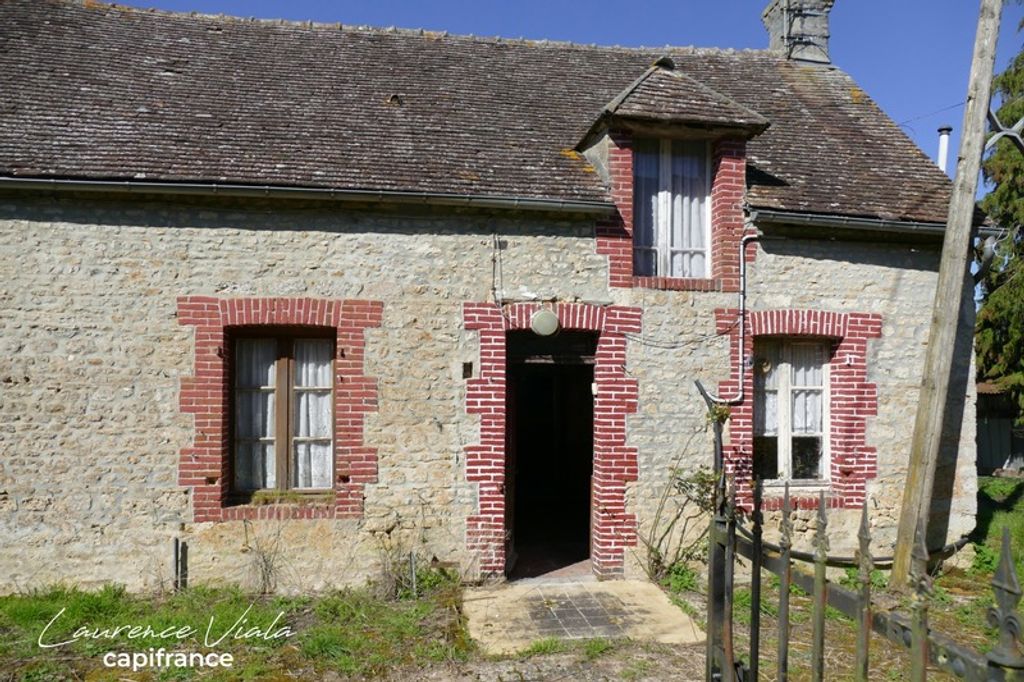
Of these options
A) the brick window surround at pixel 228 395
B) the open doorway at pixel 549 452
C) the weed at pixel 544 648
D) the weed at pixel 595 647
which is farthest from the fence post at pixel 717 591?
the brick window surround at pixel 228 395

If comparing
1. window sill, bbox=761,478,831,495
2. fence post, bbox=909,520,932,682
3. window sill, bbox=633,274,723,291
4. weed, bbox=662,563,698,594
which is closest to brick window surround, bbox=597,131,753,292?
window sill, bbox=633,274,723,291

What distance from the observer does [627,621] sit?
243 inches

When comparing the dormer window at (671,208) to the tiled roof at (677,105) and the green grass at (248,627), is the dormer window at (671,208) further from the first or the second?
the green grass at (248,627)

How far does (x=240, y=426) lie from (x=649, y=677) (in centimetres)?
461

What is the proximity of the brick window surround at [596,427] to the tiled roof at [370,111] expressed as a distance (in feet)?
4.28

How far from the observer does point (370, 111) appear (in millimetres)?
8477

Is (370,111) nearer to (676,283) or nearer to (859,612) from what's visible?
(676,283)

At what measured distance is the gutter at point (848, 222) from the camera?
24.4 ft

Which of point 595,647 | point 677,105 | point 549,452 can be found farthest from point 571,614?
point 549,452

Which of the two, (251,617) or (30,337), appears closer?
(251,617)

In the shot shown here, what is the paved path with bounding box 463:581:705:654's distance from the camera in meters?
5.84

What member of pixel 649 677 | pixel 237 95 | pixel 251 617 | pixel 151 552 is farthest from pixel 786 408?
pixel 237 95

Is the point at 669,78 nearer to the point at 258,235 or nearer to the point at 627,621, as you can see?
the point at 258,235

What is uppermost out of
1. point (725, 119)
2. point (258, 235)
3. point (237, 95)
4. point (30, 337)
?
point (237, 95)
